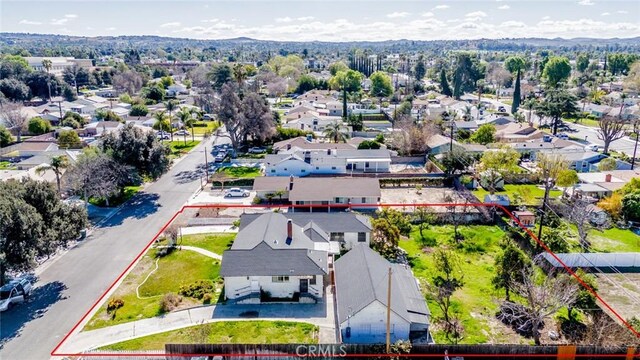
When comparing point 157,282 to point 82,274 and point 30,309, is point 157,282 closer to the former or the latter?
point 82,274

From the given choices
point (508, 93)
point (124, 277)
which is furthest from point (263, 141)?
point (508, 93)

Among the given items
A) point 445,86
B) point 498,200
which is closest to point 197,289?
point 498,200

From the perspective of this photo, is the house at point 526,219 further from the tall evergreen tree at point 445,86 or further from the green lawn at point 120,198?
the tall evergreen tree at point 445,86

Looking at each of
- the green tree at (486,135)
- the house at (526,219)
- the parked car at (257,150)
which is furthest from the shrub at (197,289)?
the green tree at (486,135)

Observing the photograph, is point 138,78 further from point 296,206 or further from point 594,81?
point 594,81

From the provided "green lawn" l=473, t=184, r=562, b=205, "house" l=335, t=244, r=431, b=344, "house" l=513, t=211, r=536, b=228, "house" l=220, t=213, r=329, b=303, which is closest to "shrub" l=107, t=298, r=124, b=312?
"house" l=220, t=213, r=329, b=303
